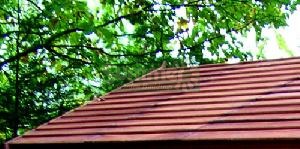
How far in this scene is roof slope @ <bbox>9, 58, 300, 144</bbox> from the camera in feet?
16.7

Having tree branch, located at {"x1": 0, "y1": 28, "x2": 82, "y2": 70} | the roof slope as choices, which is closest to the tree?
tree branch, located at {"x1": 0, "y1": 28, "x2": 82, "y2": 70}

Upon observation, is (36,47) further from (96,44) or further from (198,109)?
(198,109)

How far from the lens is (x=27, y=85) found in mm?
11352

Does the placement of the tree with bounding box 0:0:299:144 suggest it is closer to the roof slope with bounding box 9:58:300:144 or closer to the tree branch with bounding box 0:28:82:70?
the tree branch with bounding box 0:28:82:70

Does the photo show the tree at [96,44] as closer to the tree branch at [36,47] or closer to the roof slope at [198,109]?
the tree branch at [36,47]

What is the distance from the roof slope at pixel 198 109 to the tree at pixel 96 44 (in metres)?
3.03

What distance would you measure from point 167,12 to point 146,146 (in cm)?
657

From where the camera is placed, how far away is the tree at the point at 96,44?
1127 cm

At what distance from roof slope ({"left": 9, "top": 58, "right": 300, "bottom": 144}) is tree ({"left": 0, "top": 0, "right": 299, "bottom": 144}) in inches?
119

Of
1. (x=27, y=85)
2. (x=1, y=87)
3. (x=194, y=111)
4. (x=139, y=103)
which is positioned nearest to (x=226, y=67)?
(x=139, y=103)

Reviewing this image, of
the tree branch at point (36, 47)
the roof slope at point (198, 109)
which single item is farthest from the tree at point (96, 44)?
the roof slope at point (198, 109)

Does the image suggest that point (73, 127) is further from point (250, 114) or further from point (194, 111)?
point (250, 114)

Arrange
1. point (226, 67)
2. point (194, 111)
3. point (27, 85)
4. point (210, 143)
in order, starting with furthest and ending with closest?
point (27, 85), point (226, 67), point (194, 111), point (210, 143)

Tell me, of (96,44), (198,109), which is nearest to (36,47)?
(96,44)
